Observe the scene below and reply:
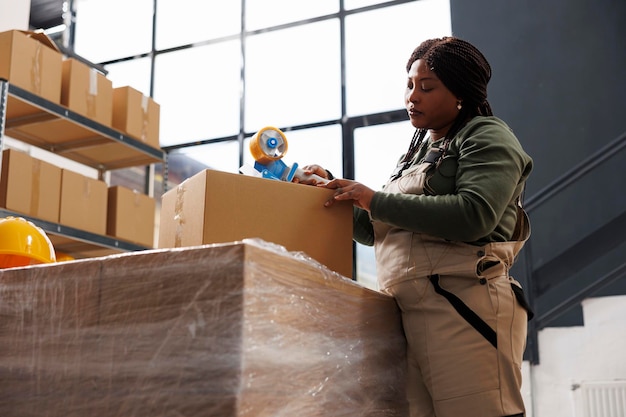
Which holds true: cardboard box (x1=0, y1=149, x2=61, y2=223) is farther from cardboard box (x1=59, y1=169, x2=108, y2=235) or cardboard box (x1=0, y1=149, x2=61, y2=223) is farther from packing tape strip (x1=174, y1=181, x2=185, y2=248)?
packing tape strip (x1=174, y1=181, x2=185, y2=248)

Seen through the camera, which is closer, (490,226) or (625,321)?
(490,226)

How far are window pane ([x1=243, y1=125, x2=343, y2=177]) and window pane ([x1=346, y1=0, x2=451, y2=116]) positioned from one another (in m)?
0.21

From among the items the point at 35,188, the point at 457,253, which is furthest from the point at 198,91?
the point at 457,253

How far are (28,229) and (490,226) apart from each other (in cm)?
132

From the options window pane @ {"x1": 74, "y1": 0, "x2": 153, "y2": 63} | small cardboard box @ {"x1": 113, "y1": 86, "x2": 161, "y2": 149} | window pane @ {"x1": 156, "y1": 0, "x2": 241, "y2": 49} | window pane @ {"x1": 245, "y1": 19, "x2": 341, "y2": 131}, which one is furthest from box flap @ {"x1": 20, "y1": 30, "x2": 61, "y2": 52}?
window pane @ {"x1": 74, "y1": 0, "x2": 153, "y2": 63}

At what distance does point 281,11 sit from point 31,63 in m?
2.45

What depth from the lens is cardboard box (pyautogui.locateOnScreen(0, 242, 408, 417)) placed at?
41.8 inches

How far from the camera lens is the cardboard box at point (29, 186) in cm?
365

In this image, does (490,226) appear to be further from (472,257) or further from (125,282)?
(125,282)

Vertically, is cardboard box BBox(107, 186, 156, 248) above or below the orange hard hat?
above

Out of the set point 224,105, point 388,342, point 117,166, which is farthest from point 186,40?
point 388,342

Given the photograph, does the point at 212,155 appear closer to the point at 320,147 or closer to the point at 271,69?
the point at 271,69

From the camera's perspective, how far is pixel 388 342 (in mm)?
1484

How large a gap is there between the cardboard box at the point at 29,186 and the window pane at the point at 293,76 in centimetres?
203
